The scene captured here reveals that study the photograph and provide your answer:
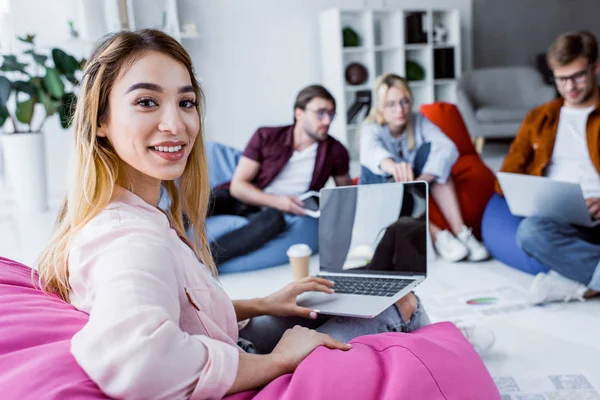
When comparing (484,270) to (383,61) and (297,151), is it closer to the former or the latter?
(297,151)

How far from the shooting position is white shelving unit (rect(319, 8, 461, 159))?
5375 mm

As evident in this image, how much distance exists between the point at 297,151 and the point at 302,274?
0.85 metres

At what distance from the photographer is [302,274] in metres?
2.12

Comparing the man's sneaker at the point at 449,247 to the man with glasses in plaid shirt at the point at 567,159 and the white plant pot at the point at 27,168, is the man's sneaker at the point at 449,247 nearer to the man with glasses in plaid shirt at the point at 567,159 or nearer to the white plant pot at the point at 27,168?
the man with glasses in plaid shirt at the point at 567,159

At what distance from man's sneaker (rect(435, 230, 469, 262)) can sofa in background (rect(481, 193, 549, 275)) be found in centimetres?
13

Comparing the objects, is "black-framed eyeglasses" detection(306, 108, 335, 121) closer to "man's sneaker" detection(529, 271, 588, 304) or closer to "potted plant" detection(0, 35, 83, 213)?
"man's sneaker" detection(529, 271, 588, 304)

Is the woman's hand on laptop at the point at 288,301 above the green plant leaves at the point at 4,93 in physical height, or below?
below

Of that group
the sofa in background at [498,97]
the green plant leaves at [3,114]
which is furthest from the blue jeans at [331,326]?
the sofa in background at [498,97]

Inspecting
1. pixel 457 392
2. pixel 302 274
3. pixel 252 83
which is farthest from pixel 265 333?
pixel 252 83

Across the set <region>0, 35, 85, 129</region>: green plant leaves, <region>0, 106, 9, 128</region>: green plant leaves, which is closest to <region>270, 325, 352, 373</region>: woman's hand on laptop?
<region>0, 35, 85, 129</region>: green plant leaves

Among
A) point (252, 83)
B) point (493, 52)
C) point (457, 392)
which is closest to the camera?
point (457, 392)

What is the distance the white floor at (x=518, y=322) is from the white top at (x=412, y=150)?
19.1 inches

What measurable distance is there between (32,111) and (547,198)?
11.8 ft

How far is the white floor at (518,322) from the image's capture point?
1.55 meters
